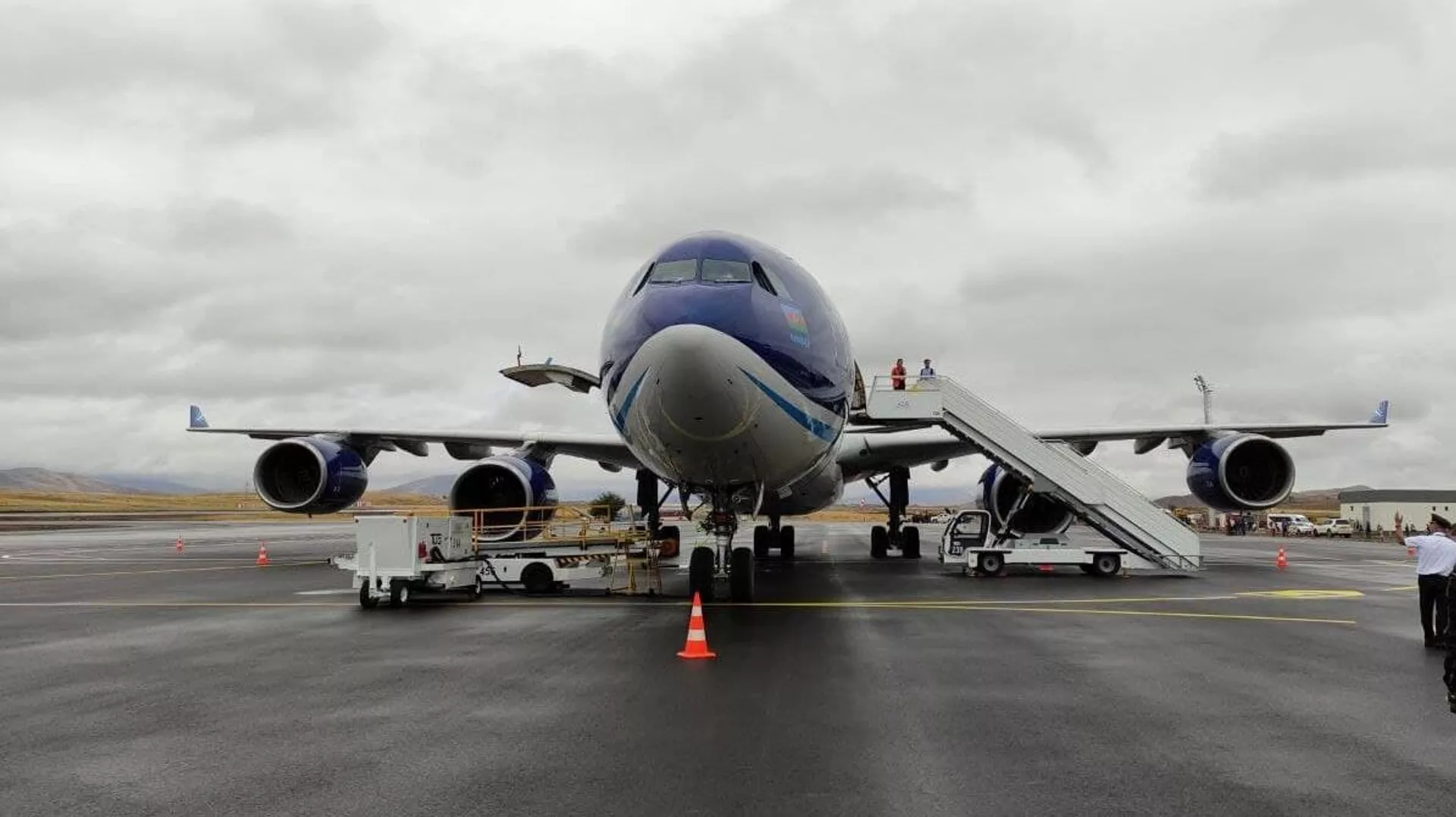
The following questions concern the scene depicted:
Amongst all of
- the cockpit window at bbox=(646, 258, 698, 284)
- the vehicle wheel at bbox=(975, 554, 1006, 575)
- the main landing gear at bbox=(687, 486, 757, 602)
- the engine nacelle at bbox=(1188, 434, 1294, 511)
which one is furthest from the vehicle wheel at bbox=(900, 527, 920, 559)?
the cockpit window at bbox=(646, 258, 698, 284)

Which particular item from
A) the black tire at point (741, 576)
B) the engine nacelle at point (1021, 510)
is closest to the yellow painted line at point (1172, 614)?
the black tire at point (741, 576)

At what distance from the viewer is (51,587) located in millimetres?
17625

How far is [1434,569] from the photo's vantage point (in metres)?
9.91

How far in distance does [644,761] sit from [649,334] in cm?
551

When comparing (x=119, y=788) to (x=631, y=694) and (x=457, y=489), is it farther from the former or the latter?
(x=457, y=489)

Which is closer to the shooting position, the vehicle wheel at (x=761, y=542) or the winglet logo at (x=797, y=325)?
the winglet logo at (x=797, y=325)

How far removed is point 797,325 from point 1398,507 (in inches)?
2371

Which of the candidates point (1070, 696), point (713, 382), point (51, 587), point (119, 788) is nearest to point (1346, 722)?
point (1070, 696)

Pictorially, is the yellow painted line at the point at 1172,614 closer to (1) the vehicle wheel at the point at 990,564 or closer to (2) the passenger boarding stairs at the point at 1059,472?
(2) the passenger boarding stairs at the point at 1059,472

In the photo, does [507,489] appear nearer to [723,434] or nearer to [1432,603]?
[723,434]

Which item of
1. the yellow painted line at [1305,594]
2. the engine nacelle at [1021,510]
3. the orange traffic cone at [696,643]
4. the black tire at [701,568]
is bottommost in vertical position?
the yellow painted line at [1305,594]

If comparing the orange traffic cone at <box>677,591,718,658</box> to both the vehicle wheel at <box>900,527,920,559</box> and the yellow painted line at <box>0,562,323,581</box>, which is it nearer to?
the yellow painted line at <box>0,562,323,581</box>

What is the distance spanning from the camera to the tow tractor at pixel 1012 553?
18547mm

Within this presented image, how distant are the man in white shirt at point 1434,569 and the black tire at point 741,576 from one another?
7.91m
